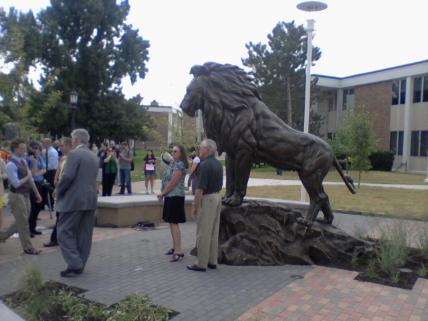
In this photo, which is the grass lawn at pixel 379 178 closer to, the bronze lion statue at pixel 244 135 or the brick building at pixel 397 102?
the brick building at pixel 397 102

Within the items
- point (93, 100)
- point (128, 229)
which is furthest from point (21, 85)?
point (128, 229)

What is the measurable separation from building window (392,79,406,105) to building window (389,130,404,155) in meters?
2.44

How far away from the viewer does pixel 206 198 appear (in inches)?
231

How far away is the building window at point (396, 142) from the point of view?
110 feet

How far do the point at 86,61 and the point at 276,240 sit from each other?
101 feet

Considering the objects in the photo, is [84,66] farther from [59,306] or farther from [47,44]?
[59,306]

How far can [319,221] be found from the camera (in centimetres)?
713

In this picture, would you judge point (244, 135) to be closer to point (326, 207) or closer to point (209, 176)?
point (209, 176)

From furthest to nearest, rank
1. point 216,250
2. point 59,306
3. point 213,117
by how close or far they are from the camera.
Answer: point 213,117 < point 216,250 < point 59,306

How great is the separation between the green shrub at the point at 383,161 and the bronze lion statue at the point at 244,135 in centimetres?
2771

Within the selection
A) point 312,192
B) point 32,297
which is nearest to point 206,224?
point 312,192

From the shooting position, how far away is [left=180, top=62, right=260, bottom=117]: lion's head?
669 cm

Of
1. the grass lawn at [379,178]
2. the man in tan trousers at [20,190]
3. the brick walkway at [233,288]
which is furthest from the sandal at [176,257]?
the grass lawn at [379,178]

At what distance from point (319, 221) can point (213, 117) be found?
8.38ft
